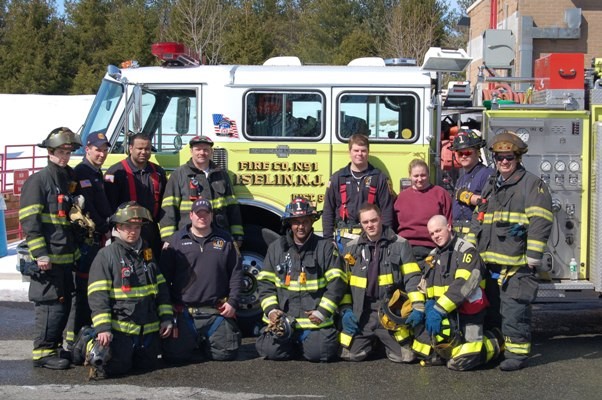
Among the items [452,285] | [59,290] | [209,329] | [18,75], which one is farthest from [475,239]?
[18,75]

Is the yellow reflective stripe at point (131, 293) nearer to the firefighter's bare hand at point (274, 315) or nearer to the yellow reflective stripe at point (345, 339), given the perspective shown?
the firefighter's bare hand at point (274, 315)

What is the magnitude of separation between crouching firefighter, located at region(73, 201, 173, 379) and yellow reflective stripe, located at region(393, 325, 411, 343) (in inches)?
73.4

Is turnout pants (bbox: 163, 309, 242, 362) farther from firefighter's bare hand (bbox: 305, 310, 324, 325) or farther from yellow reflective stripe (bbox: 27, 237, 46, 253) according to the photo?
yellow reflective stripe (bbox: 27, 237, 46, 253)

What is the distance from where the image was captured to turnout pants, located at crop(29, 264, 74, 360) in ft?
20.7

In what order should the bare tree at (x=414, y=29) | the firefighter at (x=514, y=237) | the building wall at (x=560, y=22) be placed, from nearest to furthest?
the firefighter at (x=514, y=237) → the building wall at (x=560, y=22) → the bare tree at (x=414, y=29)

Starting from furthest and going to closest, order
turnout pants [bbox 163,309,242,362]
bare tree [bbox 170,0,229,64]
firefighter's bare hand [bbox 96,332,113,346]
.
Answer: bare tree [bbox 170,0,229,64]
turnout pants [bbox 163,309,242,362]
firefighter's bare hand [bbox 96,332,113,346]

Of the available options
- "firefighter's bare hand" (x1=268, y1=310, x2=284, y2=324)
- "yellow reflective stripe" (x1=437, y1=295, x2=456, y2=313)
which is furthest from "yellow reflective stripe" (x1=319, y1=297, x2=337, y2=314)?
"yellow reflective stripe" (x1=437, y1=295, x2=456, y2=313)

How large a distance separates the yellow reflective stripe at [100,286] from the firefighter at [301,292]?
1.31 metres

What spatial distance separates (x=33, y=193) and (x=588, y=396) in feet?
14.9

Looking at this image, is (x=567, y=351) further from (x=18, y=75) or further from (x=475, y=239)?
(x=18, y=75)

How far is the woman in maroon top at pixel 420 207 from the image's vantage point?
694 cm

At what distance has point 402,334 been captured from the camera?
652 cm

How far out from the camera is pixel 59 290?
6355mm

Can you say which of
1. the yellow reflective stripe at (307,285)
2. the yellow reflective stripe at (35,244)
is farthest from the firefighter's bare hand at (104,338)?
the yellow reflective stripe at (307,285)
